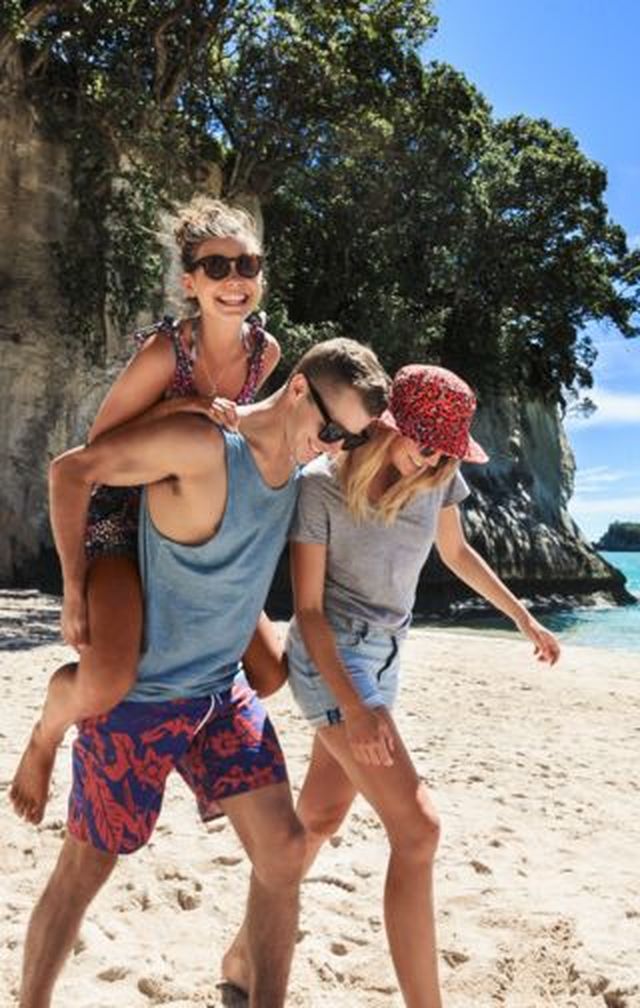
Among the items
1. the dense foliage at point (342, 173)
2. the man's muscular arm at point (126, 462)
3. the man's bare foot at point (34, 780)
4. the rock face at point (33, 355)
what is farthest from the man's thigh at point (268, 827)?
the rock face at point (33, 355)

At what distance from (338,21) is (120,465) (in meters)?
23.3

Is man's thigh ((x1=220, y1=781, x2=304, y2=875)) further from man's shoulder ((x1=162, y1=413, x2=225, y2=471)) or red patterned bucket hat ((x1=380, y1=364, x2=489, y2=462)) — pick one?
red patterned bucket hat ((x1=380, y1=364, x2=489, y2=462))

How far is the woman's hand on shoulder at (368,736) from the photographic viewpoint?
2.60m

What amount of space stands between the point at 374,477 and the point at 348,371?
39 cm

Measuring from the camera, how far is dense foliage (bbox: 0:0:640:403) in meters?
20.9

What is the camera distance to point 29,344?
22.2 meters

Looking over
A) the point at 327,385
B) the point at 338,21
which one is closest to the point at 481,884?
the point at 327,385

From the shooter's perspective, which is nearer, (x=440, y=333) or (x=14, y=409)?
(x=14, y=409)

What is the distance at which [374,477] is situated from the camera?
9.03ft

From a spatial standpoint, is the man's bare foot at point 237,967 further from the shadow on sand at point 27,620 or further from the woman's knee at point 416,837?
the shadow on sand at point 27,620

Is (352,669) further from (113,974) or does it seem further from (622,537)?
(622,537)

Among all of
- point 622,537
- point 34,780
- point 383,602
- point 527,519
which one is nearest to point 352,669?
point 383,602

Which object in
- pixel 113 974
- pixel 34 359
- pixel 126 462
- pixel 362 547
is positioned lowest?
pixel 113 974

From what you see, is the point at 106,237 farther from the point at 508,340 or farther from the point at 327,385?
the point at 327,385
